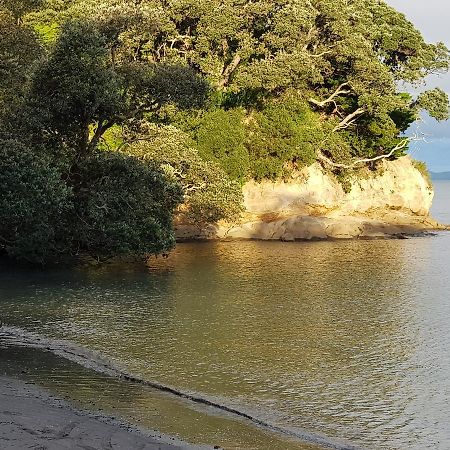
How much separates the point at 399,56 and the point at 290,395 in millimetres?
54352

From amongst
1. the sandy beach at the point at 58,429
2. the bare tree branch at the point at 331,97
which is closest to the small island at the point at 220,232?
the sandy beach at the point at 58,429

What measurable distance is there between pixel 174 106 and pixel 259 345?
18.1 m

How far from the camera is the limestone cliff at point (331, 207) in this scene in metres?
50.6

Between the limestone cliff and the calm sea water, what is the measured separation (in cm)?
1330

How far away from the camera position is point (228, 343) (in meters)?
19.8

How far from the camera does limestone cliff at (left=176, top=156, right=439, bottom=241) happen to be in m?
50.6

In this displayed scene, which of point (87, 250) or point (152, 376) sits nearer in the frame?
point (152, 376)

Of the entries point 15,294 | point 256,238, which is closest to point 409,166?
point 256,238

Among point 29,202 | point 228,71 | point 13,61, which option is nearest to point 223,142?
point 228,71

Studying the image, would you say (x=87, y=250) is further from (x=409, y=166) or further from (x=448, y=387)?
(x=409, y=166)

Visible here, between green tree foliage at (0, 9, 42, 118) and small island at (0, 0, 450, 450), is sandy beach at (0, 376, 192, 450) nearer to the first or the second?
small island at (0, 0, 450, 450)

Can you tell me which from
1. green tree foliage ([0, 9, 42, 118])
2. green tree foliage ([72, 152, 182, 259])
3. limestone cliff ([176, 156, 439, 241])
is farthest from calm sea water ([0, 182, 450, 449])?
limestone cliff ([176, 156, 439, 241])

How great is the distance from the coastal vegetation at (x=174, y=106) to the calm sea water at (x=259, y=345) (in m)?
4.12

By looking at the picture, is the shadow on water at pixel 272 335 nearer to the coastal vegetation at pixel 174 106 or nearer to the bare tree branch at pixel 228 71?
the coastal vegetation at pixel 174 106
